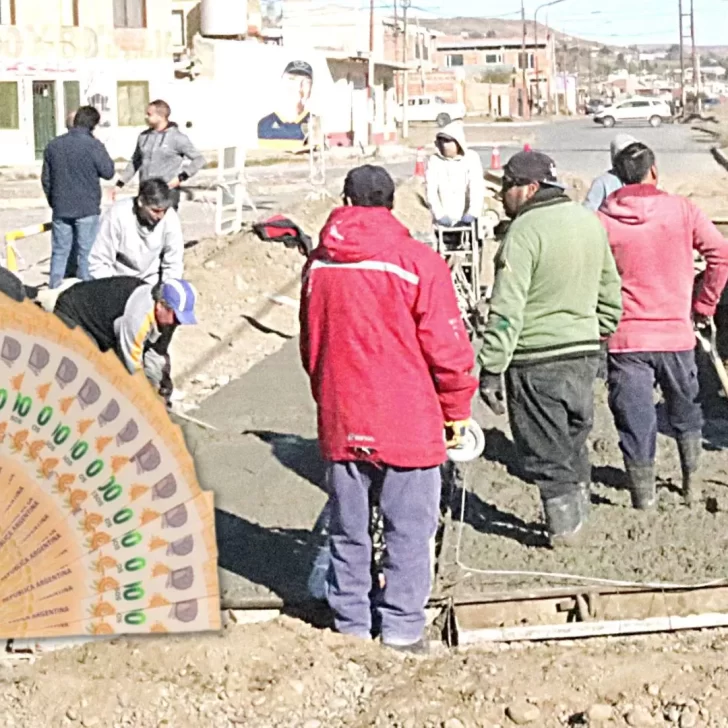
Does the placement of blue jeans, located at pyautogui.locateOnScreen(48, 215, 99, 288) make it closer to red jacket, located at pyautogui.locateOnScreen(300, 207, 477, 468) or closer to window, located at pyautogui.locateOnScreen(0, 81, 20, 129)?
red jacket, located at pyautogui.locateOnScreen(300, 207, 477, 468)

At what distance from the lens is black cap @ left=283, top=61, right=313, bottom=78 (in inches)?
2080

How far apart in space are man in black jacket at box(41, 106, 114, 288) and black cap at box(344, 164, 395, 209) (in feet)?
26.9

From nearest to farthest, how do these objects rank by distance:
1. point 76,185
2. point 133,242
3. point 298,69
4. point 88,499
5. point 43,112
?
1. point 88,499
2. point 133,242
3. point 76,185
4. point 43,112
5. point 298,69

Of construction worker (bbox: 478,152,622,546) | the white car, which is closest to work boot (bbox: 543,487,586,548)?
construction worker (bbox: 478,152,622,546)

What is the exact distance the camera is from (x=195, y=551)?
17.7ft

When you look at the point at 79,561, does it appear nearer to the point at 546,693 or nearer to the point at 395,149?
the point at 546,693

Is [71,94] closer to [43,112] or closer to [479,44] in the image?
[43,112]

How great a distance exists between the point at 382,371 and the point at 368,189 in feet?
2.16

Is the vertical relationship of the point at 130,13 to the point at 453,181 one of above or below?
above

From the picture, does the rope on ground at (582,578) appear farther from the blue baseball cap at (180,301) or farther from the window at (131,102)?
the window at (131,102)

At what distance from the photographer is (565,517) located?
6.84m

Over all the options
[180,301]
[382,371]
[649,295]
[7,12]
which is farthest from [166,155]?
[7,12]

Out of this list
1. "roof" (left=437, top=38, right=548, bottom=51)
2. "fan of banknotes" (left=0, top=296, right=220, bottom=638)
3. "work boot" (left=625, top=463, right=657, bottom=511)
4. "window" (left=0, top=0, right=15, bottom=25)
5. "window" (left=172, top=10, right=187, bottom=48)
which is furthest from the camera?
"roof" (left=437, top=38, right=548, bottom=51)

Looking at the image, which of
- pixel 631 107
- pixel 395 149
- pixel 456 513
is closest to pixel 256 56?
pixel 395 149
